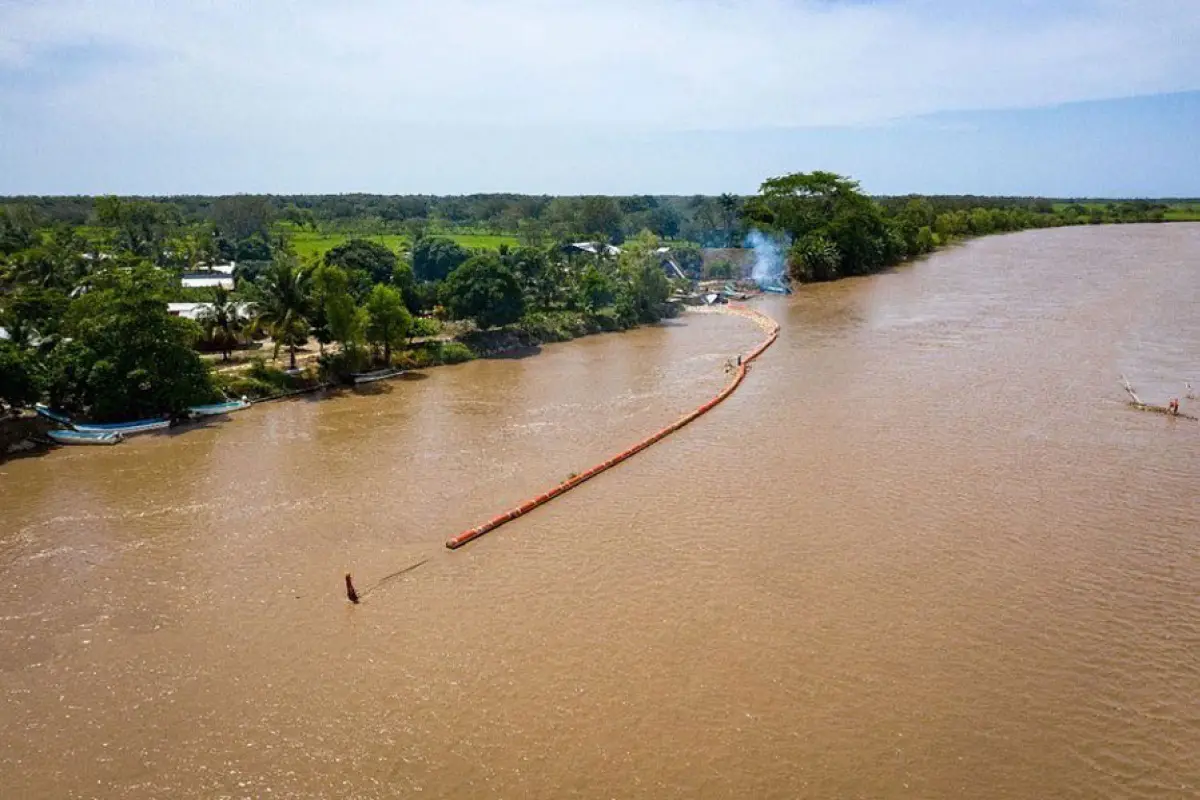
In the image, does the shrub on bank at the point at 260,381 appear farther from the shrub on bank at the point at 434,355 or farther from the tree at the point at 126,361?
the shrub on bank at the point at 434,355

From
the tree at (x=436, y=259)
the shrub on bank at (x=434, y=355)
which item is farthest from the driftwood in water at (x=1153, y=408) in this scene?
the tree at (x=436, y=259)

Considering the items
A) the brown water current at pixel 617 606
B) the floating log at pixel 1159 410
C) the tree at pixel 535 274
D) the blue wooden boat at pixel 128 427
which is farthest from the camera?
the tree at pixel 535 274

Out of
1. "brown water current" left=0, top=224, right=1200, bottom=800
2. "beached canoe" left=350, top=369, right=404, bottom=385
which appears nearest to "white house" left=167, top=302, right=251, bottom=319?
"beached canoe" left=350, top=369, right=404, bottom=385

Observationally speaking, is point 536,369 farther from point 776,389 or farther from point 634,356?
point 776,389

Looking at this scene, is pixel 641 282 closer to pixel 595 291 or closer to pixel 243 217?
pixel 595 291

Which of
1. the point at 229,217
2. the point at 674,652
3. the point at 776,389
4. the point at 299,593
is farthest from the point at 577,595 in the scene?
the point at 229,217

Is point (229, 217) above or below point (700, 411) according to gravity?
above
